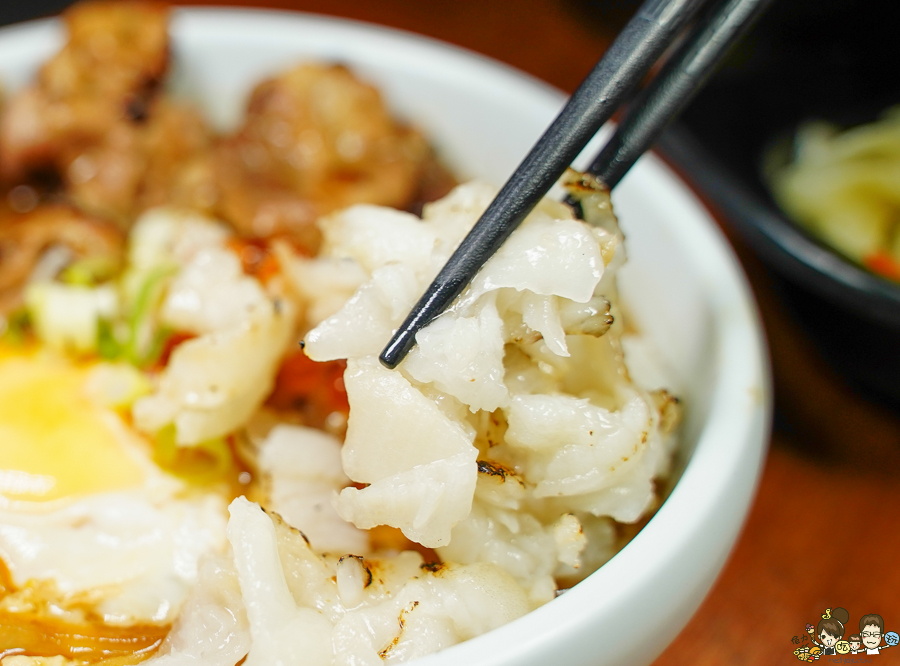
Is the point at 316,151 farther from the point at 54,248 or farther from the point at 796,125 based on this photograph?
the point at 796,125

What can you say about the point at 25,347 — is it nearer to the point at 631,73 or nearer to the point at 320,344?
the point at 320,344

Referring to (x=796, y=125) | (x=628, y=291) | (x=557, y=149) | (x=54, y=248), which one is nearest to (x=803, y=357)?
(x=628, y=291)

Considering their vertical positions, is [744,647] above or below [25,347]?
above

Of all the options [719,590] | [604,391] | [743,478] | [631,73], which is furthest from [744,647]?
[631,73]

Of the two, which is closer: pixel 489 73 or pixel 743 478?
pixel 743 478

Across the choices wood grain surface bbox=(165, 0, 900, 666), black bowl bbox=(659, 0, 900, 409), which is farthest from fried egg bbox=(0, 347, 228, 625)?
black bowl bbox=(659, 0, 900, 409)

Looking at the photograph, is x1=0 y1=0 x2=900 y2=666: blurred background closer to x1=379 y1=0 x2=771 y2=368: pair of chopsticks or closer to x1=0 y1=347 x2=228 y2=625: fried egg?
x1=379 y1=0 x2=771 y2=368: pair of chopsticks

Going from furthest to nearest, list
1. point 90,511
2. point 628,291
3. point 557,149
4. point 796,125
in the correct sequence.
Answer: point 796,125 → point 628,291 → point 90,511 → point 557,149
